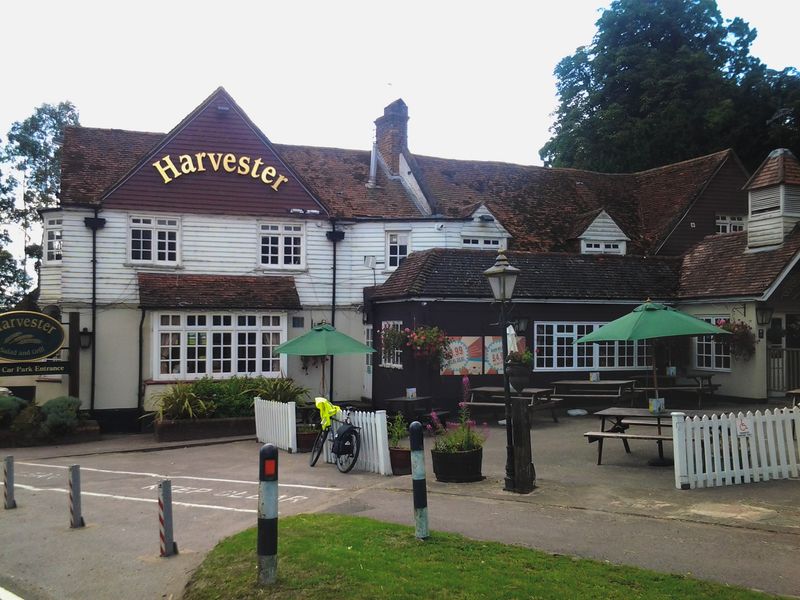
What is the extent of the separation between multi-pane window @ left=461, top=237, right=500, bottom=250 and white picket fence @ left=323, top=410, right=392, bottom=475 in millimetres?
12458

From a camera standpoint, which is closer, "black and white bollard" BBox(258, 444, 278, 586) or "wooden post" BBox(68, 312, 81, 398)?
"black and white bollard" BBox(258, 444, 278, 586)

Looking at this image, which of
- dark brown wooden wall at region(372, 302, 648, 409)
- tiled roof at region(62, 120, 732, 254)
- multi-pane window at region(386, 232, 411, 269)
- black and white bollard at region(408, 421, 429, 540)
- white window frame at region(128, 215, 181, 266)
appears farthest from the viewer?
multi-pane window at region(386, 232, 411, 269)

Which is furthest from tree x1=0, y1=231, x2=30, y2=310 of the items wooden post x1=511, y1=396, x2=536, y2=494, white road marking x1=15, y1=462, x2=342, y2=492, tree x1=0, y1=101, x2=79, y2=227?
wooden post x1=511, y1=396, x2=536, y2=494

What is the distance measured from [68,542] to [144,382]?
12.7 m

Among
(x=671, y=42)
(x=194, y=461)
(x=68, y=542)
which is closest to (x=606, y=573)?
(x=68, y=542)

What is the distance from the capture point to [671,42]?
133 feet

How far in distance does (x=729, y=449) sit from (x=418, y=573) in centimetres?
650

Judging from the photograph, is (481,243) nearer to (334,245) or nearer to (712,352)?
(334,245)

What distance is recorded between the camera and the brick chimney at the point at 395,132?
27.5 metres

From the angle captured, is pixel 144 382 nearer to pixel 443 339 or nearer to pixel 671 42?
pixel 443 339

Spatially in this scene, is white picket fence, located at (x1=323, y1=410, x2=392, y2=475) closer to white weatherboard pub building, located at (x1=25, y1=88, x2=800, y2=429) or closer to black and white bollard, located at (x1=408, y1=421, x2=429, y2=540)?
black and white bollard, located at (x1=408, y1=421, x2=429, y2=540)

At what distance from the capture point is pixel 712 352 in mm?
21328

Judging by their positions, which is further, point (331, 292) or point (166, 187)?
point (331, 292)

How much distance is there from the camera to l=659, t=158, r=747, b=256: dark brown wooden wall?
1066 inches
